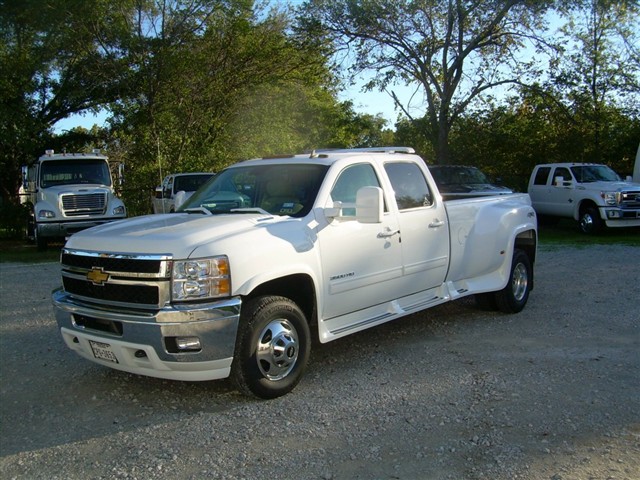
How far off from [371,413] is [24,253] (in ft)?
44.3

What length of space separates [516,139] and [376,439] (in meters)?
20.0

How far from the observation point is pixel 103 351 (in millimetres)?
4410

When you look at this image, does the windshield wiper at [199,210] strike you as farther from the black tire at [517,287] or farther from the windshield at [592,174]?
the windshield at [592,174]

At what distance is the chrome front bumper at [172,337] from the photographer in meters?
4.07

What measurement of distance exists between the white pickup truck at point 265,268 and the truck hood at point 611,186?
10.9 metres

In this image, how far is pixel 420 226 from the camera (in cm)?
586

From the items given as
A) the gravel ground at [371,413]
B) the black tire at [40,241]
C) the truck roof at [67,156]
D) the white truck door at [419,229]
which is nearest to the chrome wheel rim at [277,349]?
the gravel ground at [371,413]

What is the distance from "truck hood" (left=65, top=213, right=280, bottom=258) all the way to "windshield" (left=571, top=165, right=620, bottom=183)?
1417 centimetres

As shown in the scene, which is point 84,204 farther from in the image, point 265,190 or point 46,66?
point 265,190

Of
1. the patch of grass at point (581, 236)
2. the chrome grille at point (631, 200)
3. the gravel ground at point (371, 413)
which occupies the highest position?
the chrome grille at point (631, 200)

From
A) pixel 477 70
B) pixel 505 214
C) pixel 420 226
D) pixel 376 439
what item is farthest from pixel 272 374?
pixel 477 70

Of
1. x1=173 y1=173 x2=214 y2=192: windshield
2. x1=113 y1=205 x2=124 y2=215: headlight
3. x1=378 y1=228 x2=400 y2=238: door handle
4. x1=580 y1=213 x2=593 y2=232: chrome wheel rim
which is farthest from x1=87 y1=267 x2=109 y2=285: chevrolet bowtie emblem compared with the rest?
x1=580 y1=213 x2=593 y2=232: chrome wheel rim

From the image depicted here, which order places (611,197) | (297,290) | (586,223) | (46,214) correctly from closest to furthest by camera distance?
(297,290) < (46,214) < (611,197) < (586,223)

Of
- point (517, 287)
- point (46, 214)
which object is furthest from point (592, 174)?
point (46, 214)
